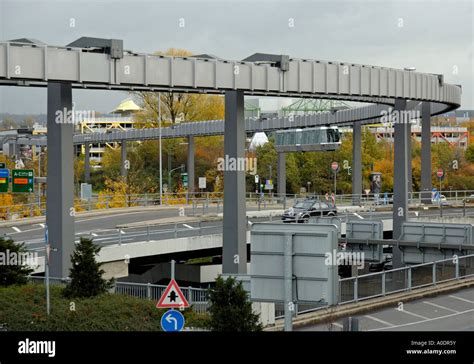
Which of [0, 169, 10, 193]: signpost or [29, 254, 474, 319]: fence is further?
[0, 169, 10, 193]: signpost

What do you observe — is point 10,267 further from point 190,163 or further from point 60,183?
point 190,163

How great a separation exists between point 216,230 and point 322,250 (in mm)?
28062

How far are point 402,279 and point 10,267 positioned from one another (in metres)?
12.8

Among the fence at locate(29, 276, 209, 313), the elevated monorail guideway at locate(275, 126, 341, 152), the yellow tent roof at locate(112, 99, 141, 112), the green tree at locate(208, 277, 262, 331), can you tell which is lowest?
the fence at locate(29, 276, 209, 313)

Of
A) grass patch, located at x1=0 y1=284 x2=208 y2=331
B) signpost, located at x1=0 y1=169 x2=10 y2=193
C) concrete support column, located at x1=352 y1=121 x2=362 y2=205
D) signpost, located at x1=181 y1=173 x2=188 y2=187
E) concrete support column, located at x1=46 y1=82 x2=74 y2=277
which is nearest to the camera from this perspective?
grass patch, located at x1=0 y1=284 x2=208 y2=331

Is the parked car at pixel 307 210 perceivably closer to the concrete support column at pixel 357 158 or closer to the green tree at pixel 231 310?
the concrete support column at pixel 357 158

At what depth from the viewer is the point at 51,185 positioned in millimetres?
26312

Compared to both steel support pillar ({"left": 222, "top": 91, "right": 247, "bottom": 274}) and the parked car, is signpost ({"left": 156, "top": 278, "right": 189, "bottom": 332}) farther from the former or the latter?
the parked car

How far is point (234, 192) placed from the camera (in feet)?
101

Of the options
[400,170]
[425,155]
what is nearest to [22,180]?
[400,170]

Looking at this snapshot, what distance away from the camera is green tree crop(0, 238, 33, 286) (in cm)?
2445

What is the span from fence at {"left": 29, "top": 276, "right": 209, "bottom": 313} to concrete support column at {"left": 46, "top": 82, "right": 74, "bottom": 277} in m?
0.53

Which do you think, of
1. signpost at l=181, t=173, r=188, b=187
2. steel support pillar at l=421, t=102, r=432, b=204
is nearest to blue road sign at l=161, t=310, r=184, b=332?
steel support pillar at l=421, t=102, r=432, b=204
